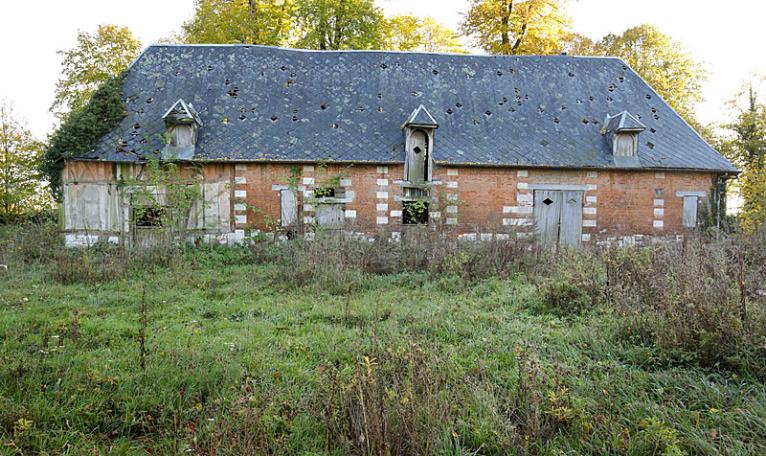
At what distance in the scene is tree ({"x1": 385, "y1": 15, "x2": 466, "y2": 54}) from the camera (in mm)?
23547

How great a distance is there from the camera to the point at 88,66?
22109mm

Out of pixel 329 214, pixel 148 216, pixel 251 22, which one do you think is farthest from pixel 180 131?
pixel 251 22

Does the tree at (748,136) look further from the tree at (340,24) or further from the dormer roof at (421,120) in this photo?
the tree at (340,24)

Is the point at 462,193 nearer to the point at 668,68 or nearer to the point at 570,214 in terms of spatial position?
the point at 570,214

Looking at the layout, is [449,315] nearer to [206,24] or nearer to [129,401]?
[129,401]

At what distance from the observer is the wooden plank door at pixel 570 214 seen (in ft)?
48.9

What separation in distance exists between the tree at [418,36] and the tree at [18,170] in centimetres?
1744

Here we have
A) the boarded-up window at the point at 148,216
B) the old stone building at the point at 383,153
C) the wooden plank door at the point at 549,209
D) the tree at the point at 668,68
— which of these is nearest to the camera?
the boarded-up window at the point at 148,216

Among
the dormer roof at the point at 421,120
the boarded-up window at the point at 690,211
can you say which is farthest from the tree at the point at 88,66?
the boarded-up window at the point at 690,211

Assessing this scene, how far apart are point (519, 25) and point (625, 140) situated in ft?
32.5

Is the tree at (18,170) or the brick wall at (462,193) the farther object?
the tree at (18,170)

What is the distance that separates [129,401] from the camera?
12.4 feet

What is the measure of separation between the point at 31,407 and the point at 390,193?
11.5 meters

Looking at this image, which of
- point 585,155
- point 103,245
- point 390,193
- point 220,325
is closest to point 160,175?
point 103,245
